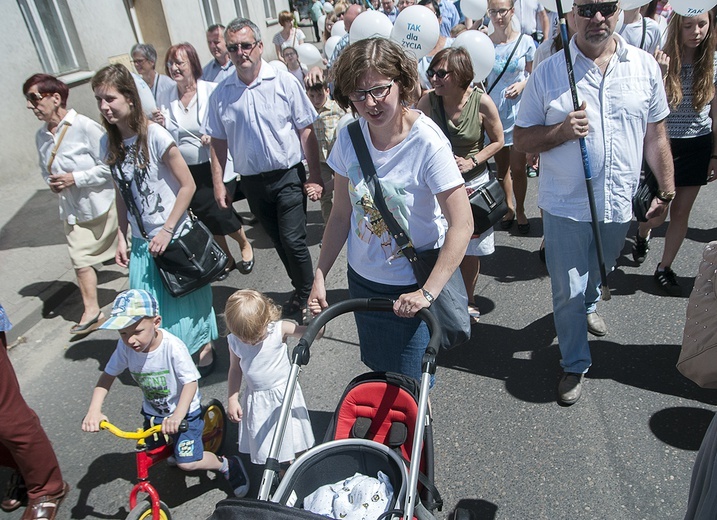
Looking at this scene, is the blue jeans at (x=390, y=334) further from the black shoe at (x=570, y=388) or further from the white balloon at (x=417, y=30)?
the white balloon at (x=417, y=30)

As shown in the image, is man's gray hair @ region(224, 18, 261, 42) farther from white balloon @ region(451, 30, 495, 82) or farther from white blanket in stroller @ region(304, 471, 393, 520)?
white blanket in stroller @ region(304, 471, 393, 520)

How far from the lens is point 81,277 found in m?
4.83

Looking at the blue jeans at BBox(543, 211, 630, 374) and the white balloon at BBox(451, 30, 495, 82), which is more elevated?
the white balloon at BBox(451, 30, 495, 82)

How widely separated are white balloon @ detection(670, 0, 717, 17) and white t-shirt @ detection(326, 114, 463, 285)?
232 centimetres

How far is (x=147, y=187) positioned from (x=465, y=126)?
→ 2.09m

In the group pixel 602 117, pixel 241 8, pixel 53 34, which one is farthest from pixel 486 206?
pixel 241 8

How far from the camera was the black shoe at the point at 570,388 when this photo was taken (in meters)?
3.41

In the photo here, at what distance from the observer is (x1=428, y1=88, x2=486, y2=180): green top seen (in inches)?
155

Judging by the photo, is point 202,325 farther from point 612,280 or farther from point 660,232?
point 660,232

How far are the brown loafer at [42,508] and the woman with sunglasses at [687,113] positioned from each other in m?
4.11

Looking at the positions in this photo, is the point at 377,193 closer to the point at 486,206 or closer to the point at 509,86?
the point at 486,206

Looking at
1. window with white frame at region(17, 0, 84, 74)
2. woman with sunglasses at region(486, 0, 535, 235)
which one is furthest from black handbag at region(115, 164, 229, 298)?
window with white frame at region(17, 0, 84, 74)

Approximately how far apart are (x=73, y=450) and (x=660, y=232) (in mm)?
4991

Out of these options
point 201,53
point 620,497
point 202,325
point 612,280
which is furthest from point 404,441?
point 201,53
